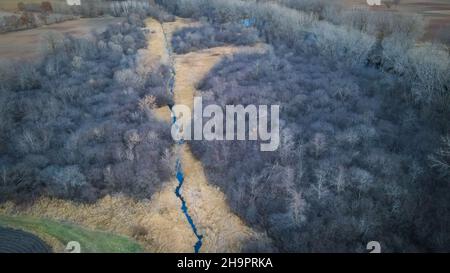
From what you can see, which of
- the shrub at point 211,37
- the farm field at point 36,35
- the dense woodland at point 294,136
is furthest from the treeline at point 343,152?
the farm field at point 36,35

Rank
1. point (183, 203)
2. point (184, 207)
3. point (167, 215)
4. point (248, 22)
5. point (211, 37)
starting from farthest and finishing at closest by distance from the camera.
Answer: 1. point (248, 22)
2. point (211, 37)
3. point (183, 203)
4. point (184, 207)
5. point (167, 215)

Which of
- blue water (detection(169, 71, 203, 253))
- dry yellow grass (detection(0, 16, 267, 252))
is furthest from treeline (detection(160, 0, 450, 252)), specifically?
blue water (detection(169, 71, 203, 253))

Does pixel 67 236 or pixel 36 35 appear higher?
pixel 36 35

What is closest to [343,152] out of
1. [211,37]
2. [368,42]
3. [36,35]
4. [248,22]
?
[368,42]

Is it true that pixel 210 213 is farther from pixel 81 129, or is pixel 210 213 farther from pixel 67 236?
pixel 81 129

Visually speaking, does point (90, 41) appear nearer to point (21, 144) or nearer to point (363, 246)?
point (21, 144)

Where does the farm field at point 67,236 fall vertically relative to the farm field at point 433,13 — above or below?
below

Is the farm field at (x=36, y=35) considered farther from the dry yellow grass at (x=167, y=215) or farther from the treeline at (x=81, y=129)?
the dry yellow grass at (x=167, y=215)

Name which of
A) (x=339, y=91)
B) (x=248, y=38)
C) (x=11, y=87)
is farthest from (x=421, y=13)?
(x=11, y=87)
